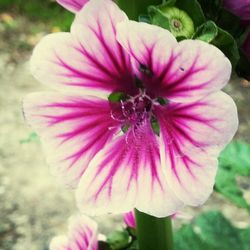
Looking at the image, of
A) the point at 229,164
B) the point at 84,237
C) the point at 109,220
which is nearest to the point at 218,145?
the point at 84,237

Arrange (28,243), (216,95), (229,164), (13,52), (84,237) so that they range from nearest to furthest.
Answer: (216,95), (84,237), (229,164), (28,243), (13,52)

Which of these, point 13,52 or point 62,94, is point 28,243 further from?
point 62,94

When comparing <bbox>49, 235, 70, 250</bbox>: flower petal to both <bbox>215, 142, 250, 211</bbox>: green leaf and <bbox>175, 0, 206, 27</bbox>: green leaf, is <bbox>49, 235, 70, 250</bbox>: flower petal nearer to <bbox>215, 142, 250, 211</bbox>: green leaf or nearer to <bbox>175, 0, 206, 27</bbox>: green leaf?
<bbox>215, 142, 250, 211</bbox>: green leaf

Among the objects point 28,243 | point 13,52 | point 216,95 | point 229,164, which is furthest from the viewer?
A: point 13,52

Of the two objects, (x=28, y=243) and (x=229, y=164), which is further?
(x=28, y=243)

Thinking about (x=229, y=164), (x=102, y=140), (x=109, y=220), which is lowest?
(x=109, y=220)

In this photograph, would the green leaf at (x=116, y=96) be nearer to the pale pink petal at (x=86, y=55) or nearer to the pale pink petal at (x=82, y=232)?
the pale pink petal at (x=86, y=55)

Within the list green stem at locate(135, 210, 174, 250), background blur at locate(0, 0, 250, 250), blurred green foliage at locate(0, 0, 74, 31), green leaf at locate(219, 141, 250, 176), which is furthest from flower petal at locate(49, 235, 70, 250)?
blurred green foliage at locate(0, 0, 74, 31)
